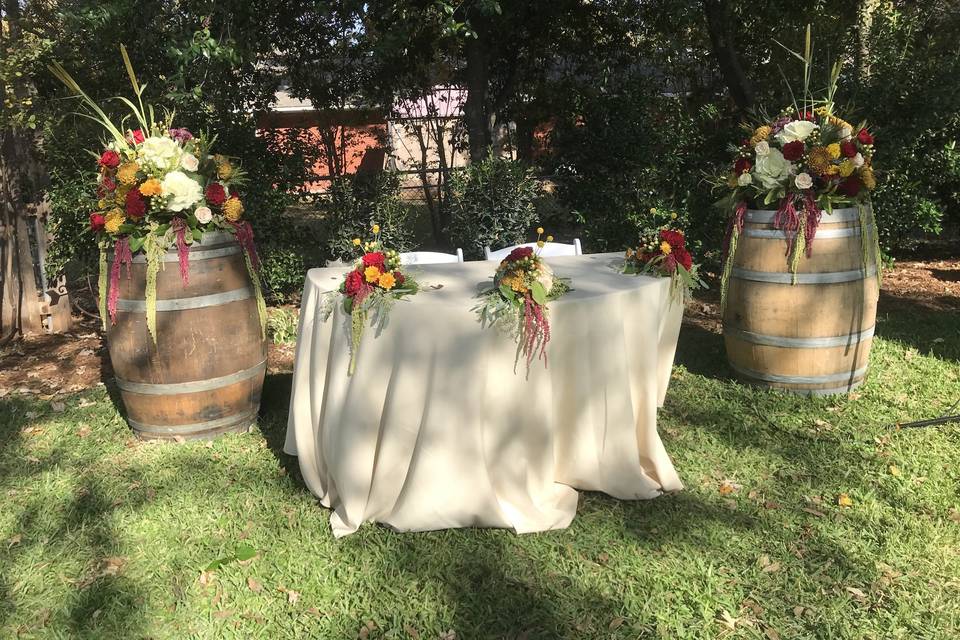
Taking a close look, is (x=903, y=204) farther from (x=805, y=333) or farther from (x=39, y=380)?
(x=39, y=380)

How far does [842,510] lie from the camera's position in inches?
125

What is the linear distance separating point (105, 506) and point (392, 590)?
1.55 m

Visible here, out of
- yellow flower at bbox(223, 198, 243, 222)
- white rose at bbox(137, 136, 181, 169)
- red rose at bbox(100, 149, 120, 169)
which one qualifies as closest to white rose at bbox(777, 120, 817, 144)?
yellow flower at bbox(223, 198, 243, 222)

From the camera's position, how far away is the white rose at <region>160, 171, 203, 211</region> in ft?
11.4

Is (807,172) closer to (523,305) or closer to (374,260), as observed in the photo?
(523,305)

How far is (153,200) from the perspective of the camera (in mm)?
3496

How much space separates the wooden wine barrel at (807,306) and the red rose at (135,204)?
3209 millimetres

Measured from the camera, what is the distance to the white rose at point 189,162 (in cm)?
355

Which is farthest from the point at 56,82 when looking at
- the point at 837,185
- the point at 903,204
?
the point at 903,204

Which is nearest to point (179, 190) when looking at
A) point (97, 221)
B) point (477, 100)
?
point (97, 221)

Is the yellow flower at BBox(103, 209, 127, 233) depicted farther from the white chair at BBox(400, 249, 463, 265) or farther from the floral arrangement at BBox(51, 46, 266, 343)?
the white chair at BBox(400, 249, 463, 265)

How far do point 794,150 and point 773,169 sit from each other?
14 centimetres

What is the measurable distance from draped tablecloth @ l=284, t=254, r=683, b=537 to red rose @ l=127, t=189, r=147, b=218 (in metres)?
0.93

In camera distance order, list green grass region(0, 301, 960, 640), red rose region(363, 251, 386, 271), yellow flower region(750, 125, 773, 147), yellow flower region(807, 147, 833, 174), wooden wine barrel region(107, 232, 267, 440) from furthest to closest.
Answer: yellow flower region(750, 125, 773, 147), yellow flower region(807, 147, 833, 174), wooden wine barrel region(107, 232, 267, 440), red rose region(363, 251, 386, 271), green grass region(0, 301, 960, 640)
